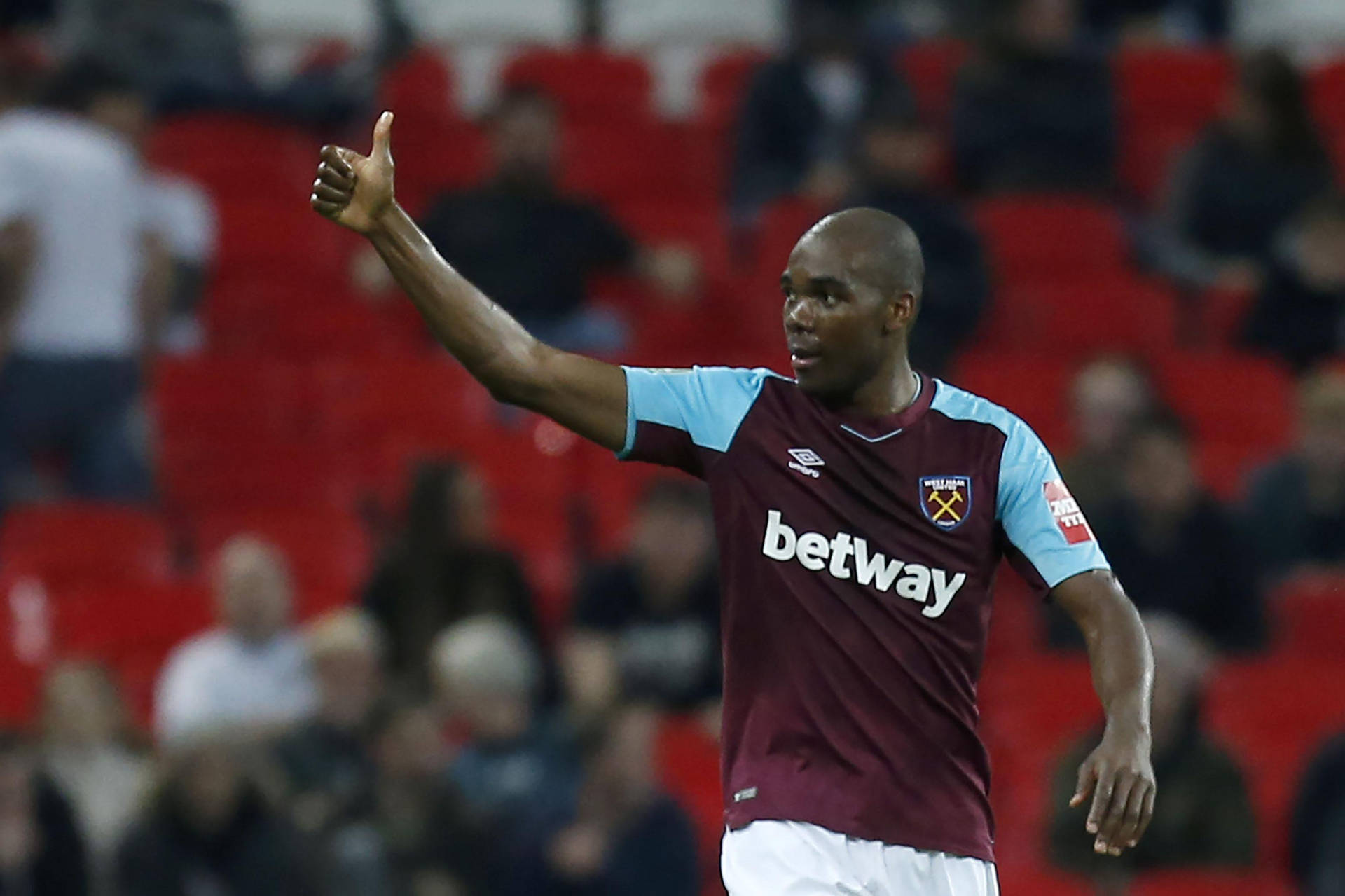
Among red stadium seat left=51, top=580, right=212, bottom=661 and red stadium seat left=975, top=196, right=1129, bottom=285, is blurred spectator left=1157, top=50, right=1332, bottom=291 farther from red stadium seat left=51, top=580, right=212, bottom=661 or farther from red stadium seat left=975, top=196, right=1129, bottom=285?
red stadium seat left=51, top=580, right=212, bottom=661

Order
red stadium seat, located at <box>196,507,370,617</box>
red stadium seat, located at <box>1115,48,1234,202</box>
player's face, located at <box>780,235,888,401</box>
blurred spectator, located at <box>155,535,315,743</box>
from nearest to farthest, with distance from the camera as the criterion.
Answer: player's face, located at <box>780,235,888,401</box> → blurred spectator, located at <box>155,535,315,743</box> → red stadium seat, located at <box>196,507,370,617</box> → red stadium seat, located at <box>1115,48,1234,202</box>

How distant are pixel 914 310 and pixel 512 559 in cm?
438

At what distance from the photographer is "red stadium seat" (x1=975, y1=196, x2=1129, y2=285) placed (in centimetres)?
1131

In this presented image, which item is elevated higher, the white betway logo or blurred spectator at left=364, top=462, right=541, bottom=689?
the white betway logo

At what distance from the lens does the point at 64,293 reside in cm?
909

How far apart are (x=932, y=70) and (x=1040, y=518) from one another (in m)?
7.70

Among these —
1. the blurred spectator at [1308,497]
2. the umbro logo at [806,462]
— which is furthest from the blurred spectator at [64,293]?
the umbro logo at [806,462]

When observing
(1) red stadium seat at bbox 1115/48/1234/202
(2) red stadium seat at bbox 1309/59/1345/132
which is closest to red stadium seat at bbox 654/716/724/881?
(1) red stadium seat at bbox 1115/48/1234/202

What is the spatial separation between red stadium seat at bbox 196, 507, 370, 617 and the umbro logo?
4.89 meters

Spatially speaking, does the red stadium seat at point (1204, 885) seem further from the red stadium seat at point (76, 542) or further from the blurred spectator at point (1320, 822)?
the red stadium seat at point (76, 542)

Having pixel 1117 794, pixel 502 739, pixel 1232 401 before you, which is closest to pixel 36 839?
pixel 502 739

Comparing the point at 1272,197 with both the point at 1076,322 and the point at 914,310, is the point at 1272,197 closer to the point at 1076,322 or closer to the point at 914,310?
the point at 1076,322

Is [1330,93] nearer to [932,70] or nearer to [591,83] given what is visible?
[932,70]

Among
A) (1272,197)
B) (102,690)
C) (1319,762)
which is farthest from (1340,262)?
(102,690)
